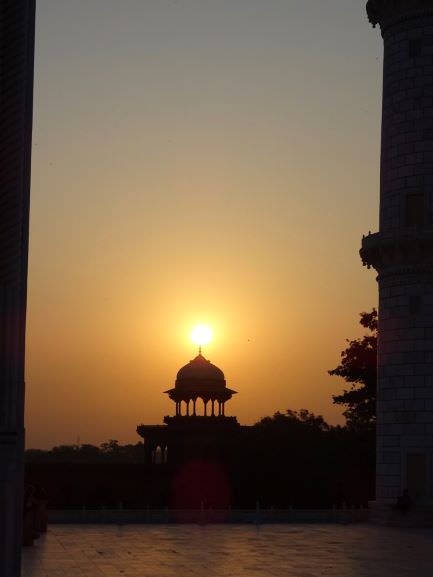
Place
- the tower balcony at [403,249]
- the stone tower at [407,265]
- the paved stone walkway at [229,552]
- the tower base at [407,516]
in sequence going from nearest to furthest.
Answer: the paved stone walkway at [229,552], the tower base at [407,516], the stone tower at [407,265], the tower balcony at [403,249]

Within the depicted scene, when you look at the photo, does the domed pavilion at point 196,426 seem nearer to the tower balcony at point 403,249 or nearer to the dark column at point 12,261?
the tower balcony at point 403,249

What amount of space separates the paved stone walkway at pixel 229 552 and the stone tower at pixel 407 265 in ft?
10.3

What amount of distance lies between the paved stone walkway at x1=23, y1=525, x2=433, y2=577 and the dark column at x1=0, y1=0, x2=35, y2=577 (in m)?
13.5

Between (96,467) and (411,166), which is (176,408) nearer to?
(96,467)

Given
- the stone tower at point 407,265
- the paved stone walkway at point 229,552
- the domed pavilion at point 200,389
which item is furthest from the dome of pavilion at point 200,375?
the paved stone walkway at point 229,552

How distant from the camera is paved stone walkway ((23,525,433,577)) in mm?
25922

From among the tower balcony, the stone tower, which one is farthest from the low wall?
the tower balcony

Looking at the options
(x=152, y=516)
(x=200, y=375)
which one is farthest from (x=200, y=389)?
(x=152, y=516)

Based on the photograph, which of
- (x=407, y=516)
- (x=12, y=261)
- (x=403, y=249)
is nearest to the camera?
(x=12, y=261)

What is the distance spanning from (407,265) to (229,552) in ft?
55.4

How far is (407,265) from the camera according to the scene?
44156 millimetres

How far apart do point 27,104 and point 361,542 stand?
2525 centimetres

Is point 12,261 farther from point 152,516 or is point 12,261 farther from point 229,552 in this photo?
point 152,516

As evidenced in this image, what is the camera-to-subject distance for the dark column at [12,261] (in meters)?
11.5
